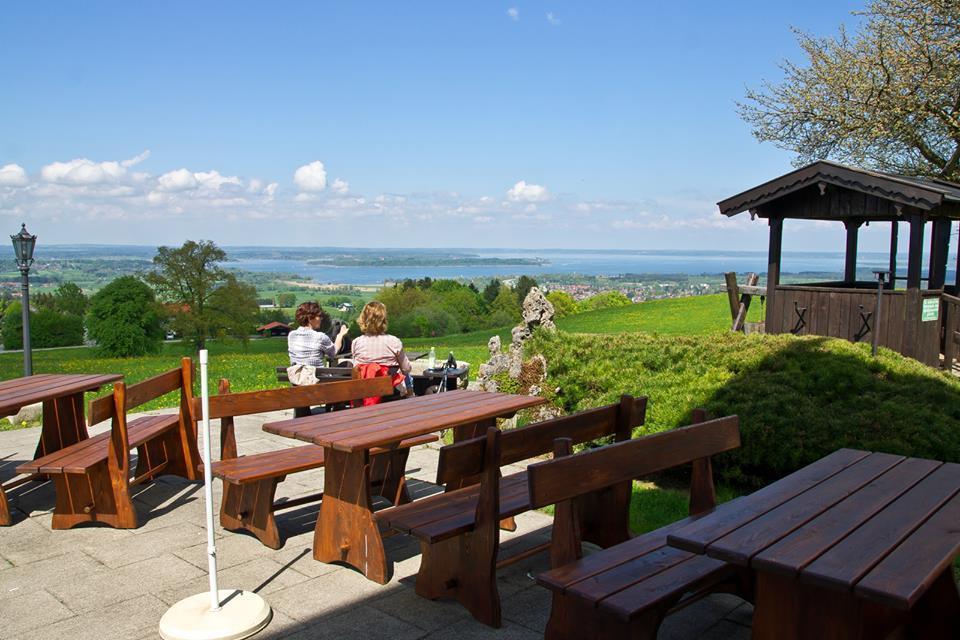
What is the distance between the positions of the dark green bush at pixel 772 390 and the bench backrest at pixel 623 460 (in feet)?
7.08

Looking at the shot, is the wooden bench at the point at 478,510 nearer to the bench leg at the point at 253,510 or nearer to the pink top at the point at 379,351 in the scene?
the bench leg at the point at 253,510

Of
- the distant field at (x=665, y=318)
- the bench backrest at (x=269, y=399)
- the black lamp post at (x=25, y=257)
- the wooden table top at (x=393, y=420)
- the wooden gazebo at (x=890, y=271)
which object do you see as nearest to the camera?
the wooden table top at (x=393, y=420)

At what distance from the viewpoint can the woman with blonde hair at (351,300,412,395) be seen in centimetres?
762

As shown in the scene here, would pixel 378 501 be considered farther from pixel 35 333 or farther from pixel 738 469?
pixel 35 333

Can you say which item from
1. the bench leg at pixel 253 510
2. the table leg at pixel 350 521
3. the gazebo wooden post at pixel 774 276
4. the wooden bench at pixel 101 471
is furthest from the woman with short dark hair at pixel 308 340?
the gazebo wooden post at pixel 774 276

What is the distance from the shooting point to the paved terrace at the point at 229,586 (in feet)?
12.5

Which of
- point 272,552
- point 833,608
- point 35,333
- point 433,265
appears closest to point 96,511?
point 272,552

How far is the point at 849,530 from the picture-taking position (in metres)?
2.93

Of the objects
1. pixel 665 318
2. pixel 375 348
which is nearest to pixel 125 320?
pixel 665 318

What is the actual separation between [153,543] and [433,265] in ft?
523

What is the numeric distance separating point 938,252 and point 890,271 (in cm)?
185

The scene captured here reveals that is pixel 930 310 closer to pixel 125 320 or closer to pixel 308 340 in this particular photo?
pixel 308 340

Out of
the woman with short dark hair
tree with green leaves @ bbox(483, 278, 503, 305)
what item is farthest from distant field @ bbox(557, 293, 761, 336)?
tree with green leaves @ bbox(483, 278, 503, 305)

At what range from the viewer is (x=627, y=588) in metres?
3.19
